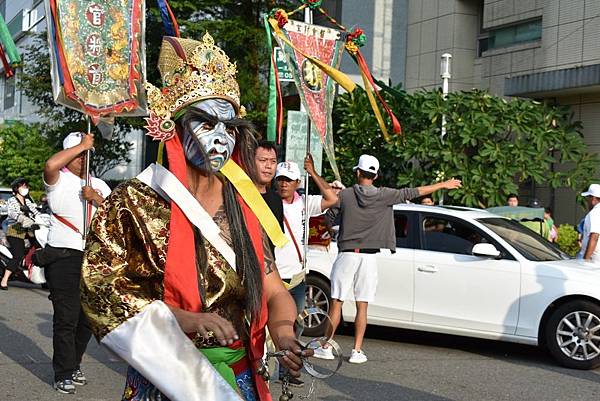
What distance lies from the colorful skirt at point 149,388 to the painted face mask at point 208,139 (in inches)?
28.4

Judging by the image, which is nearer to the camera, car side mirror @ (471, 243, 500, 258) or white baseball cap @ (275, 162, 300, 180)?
white baseball cap @ (275, 162, 300, 180)

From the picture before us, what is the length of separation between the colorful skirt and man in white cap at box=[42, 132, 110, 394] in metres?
3.96

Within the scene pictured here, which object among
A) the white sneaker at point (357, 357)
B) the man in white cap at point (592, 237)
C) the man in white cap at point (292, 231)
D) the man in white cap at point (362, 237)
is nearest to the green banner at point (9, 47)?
the man in white cap at point (292, 231)

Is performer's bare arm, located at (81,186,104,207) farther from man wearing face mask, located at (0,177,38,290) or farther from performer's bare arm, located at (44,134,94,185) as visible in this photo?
man wearing face mask, located at (0,177,38,290)

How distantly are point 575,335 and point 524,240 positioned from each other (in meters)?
1.24

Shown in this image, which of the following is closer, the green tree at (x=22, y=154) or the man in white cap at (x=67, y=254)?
the man in white cap at (x=67, y=254)

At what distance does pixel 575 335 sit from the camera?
30.1 ft

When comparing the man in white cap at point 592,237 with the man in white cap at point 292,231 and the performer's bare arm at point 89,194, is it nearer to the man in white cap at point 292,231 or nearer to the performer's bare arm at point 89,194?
the man in white cap at point 292,231

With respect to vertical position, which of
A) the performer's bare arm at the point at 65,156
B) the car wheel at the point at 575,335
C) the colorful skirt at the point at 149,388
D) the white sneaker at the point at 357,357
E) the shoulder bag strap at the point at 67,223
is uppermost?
the performer's bare arm at the point at 65,156

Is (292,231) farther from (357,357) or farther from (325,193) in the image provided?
(357,357)

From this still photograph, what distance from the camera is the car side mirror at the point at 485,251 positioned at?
9523 millimetres

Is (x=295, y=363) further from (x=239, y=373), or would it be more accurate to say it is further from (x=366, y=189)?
(x=366, y=189)

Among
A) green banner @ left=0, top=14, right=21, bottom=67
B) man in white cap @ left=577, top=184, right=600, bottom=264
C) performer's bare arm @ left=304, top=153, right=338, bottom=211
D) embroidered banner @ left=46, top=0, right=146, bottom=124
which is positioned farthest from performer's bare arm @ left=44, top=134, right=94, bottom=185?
man in white cap @ left=577, top=184, right=600, bottom=264

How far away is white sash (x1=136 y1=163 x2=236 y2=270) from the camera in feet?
10.3
